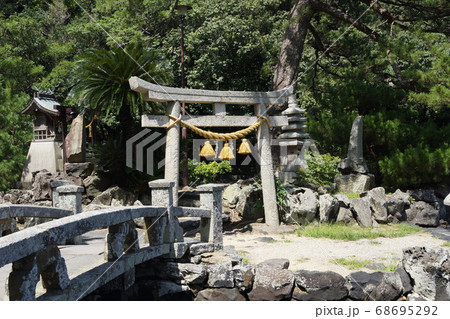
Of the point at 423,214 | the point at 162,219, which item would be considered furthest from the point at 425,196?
the point at 162,219

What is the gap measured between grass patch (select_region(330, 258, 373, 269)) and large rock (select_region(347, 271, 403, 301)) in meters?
0.82

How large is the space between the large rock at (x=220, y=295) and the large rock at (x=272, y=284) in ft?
0.71

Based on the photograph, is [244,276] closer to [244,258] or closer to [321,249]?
[244,258]

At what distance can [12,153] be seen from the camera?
16266 millimetres

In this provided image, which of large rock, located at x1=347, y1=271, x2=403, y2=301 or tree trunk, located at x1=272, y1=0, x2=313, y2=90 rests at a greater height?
tree trunk, located at x1=272, y1=0, x2=313, y2=90

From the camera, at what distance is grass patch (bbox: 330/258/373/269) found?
26.5 feet

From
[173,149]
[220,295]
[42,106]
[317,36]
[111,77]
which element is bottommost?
[220,295]

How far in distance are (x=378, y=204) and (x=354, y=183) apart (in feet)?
6.55

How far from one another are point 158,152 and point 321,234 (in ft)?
19.0

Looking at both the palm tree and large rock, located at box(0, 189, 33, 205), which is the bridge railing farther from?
large rock, located at box(0, 189, 33, 205)

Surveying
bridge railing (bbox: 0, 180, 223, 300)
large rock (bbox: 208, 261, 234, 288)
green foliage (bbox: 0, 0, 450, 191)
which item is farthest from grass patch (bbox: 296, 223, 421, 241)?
large rock (bbox: 208, 261, 234, 288)

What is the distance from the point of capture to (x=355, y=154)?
13961mm

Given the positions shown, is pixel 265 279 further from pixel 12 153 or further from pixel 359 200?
pixel 12 153

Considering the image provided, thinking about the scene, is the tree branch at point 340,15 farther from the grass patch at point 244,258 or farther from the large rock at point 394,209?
the grass patch at point 244,258
